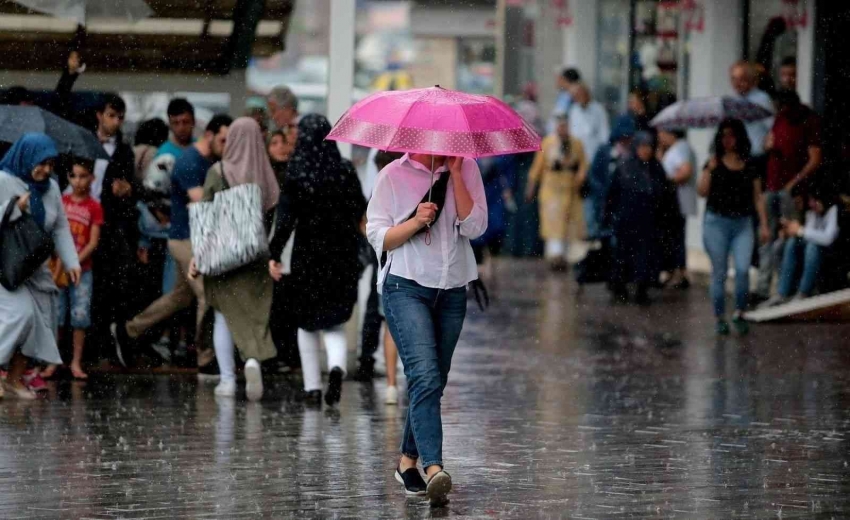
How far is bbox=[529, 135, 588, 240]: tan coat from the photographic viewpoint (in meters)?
21.9

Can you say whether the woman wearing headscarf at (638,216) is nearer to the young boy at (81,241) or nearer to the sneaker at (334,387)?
the young boy at (81,241)

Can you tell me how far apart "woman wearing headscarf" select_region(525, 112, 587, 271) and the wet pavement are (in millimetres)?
8176

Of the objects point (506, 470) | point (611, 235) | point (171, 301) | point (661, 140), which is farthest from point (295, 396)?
point (661, 140)

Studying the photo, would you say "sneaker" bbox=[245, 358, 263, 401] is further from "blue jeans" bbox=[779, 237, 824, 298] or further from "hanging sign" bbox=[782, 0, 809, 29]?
"hanging sign" bbox=[782, 0, 809, 29]

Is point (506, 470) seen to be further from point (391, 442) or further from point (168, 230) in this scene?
point (168, 230)

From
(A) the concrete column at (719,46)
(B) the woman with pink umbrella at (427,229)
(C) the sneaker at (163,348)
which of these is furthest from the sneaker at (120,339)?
(A) the concrete column at (719,46)

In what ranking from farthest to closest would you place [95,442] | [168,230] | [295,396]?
[168,230]
[295,396]
[95,442]

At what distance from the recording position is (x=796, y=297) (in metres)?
16.5

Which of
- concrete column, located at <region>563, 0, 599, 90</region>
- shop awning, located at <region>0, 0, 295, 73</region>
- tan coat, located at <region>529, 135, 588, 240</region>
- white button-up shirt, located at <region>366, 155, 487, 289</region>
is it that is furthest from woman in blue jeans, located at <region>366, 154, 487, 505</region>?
concrete column, located at <region>563, 0, 599, 90</region>

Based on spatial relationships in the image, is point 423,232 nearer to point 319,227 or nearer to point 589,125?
point 319,227

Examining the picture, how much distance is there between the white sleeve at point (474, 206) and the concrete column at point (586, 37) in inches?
816

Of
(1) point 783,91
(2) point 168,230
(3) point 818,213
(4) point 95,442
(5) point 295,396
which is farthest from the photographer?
(1) point 783,91

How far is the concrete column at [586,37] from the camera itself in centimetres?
2823

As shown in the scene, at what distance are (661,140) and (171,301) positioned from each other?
889 cm
